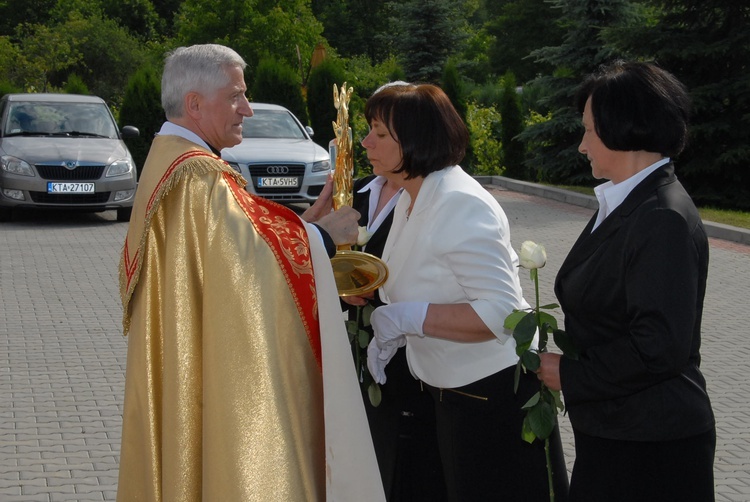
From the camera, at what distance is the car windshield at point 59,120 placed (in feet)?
50.8

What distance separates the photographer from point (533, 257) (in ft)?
9.95

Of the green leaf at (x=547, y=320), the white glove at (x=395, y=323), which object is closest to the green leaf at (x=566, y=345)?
the green leaf at (x=547, y=320)

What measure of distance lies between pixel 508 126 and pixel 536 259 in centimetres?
2037

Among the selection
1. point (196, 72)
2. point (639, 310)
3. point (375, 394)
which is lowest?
point (375, 394)

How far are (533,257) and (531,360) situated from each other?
1.02 feet

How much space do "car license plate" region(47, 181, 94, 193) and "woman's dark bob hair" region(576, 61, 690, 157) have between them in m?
12.8

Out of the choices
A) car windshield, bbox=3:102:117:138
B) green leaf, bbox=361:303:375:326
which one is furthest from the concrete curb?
green leaf, bbox=361:303:375:326

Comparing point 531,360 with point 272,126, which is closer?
point 531,360

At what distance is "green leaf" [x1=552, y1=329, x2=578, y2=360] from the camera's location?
2.85 metres

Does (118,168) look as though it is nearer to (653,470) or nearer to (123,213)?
(123,213)

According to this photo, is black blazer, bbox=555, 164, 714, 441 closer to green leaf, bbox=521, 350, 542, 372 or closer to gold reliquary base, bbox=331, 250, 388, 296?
green leaf, bbox=521, 350, 542, 372

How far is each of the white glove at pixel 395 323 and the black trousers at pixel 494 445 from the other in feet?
0.81

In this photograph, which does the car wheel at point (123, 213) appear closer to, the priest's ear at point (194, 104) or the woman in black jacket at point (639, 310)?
the priest's ear at point (194, 104)

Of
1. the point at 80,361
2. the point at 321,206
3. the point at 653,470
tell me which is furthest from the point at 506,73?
the point at 653,470
